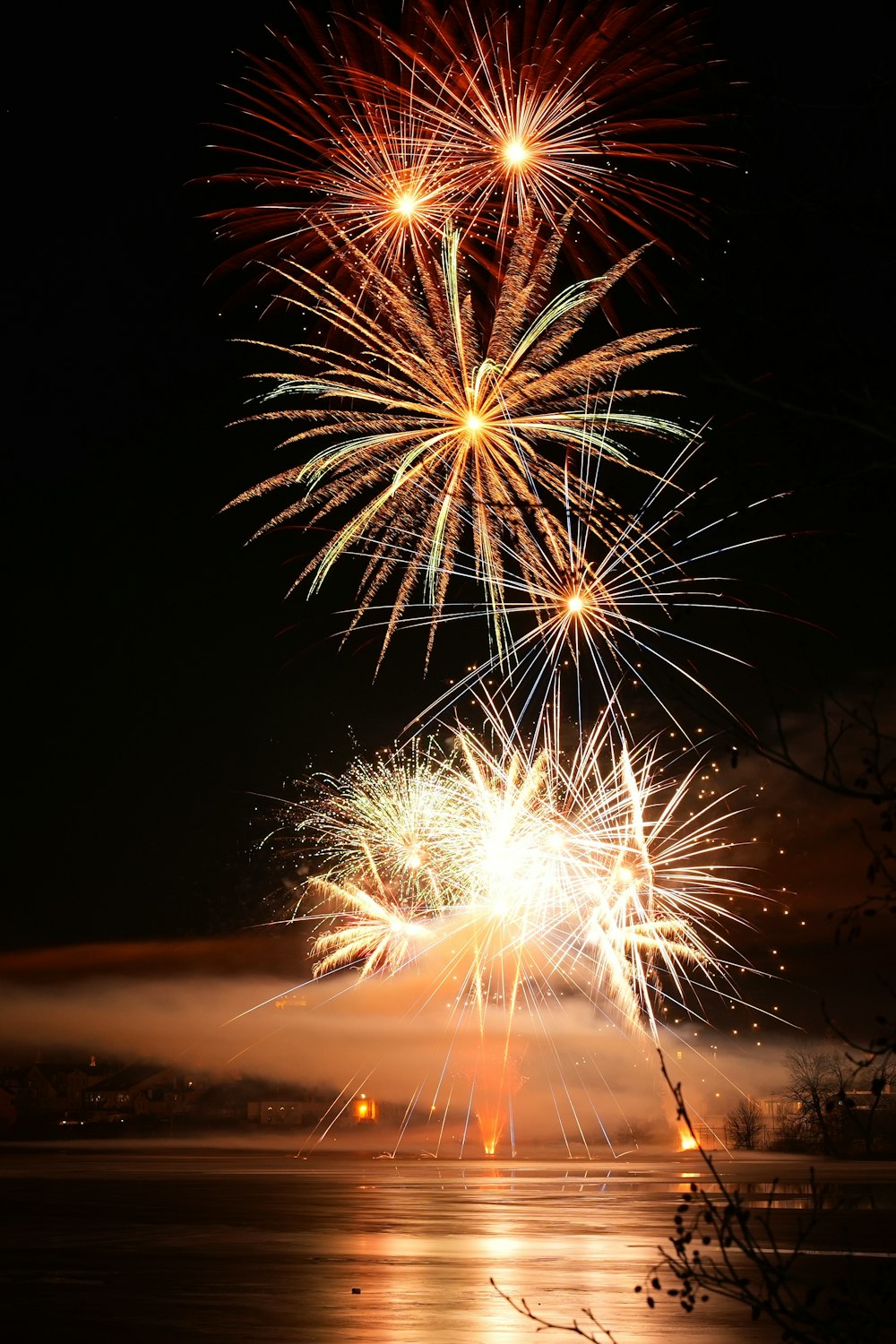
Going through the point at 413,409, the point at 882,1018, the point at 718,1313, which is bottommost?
the point at 718,1313

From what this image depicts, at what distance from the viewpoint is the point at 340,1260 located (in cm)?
2462

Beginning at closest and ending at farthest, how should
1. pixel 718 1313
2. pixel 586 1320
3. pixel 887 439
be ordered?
pixel 887 439 → pixel 586 1320 → pixel 718 1313

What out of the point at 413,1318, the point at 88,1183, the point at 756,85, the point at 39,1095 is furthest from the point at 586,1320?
the point at 39,1095

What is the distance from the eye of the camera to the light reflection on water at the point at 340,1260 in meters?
16.9

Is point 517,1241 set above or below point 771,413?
below

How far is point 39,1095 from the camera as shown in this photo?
11888cm

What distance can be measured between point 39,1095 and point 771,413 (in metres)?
124

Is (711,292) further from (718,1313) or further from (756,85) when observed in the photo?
(718,1313)

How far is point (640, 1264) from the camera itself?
76.4ft

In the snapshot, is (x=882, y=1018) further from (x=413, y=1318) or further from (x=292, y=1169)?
(x=292, y=1169)

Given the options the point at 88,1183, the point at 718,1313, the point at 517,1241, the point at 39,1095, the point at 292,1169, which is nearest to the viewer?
the point at 718,1313

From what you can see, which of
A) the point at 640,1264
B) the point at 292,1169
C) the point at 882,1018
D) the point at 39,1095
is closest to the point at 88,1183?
the point at 292,1169

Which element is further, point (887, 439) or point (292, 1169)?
point (292, 1169)

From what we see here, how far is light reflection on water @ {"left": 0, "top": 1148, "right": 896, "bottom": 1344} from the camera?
664 inches
